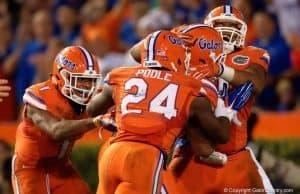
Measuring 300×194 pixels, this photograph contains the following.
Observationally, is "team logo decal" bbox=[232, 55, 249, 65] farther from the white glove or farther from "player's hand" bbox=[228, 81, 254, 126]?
the white glove

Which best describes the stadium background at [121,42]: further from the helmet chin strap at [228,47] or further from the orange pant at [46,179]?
the helmet chin strap at [228,47]

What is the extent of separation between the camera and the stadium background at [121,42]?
10.1 meters

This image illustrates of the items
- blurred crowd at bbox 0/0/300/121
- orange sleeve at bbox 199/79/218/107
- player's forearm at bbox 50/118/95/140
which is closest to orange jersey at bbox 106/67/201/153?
orange sleeve at bbox 199/79/218/107

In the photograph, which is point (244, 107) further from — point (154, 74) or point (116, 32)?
point (116, 32)

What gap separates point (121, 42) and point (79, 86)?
500 centimetres

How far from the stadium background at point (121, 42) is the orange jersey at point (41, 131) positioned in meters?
1.54

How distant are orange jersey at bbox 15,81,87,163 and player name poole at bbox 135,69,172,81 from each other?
86 centimetres

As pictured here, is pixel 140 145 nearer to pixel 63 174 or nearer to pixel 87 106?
pixel 87 106

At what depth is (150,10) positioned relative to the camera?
11.8 metres

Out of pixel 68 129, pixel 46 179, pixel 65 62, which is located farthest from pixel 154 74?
pixel 46 179

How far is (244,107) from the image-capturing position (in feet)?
23.6

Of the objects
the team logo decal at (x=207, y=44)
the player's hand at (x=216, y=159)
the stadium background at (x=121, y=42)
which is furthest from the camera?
the stadium background at (x=121, y=42)

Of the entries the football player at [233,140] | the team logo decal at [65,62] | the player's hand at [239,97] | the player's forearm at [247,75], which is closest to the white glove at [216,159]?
the football player at [233,140]

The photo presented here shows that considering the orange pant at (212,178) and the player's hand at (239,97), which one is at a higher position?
the player's hand at (239,97)
